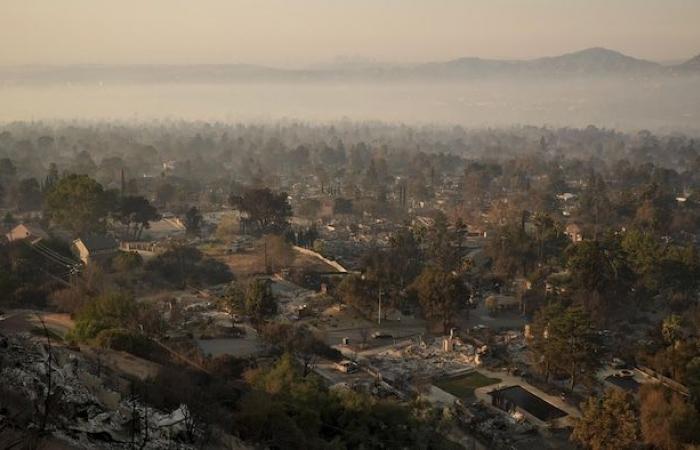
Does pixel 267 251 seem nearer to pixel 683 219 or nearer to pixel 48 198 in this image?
pixel 48 198

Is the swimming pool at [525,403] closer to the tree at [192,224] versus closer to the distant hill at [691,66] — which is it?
the tree at [192,224]

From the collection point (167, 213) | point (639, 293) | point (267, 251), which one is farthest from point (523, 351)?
point (167, 213)

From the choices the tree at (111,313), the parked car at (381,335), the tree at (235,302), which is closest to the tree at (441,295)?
the parked car at (381,335)

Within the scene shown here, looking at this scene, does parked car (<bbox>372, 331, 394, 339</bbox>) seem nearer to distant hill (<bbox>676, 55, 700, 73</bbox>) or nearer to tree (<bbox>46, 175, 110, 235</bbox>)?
tree (<bbox>46, 175, 110, 235</bbox>)

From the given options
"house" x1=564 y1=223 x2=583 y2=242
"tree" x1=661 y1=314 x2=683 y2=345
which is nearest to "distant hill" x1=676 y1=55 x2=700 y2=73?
"house" x1=564 y1=223 x2=583 y2=242

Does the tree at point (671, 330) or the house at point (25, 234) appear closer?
the tree at point (671, 330)

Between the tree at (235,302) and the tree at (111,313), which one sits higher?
the tree at (111,313)

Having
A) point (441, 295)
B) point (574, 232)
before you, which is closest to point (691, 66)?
point (574, 232)
